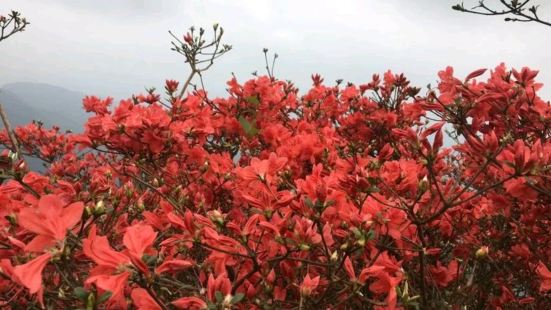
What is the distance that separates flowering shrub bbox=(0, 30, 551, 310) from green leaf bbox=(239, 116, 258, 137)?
0.02 m

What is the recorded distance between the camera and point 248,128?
3.71 metres

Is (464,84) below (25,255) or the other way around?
→ the other way around

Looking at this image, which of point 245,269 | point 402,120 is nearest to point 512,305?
point 245,269

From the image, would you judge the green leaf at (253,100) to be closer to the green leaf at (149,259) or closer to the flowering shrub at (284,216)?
the flowering shrub at (284,216)

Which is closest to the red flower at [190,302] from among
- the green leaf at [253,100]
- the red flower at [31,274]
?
the red flower at [31,274]

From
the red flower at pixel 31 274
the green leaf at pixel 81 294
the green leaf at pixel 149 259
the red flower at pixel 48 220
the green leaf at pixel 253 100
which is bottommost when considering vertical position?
the green leaf at pixel 81 294

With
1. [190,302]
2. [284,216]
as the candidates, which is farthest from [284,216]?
[190,302]

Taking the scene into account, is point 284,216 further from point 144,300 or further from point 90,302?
point 90,302

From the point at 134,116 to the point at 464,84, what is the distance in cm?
212

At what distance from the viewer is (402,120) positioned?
4.91 meters

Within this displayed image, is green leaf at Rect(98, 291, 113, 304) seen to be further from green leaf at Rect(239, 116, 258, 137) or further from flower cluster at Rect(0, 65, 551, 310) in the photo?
green leaf at Rect(239, 116, 258, 137)

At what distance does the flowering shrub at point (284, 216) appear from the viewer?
128 centimetres

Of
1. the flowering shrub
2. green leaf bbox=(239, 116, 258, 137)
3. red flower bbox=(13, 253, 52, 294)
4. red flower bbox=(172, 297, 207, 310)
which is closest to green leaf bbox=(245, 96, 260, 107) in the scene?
the flowering shrub

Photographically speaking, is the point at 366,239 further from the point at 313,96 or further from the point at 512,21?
the point at 313,96
